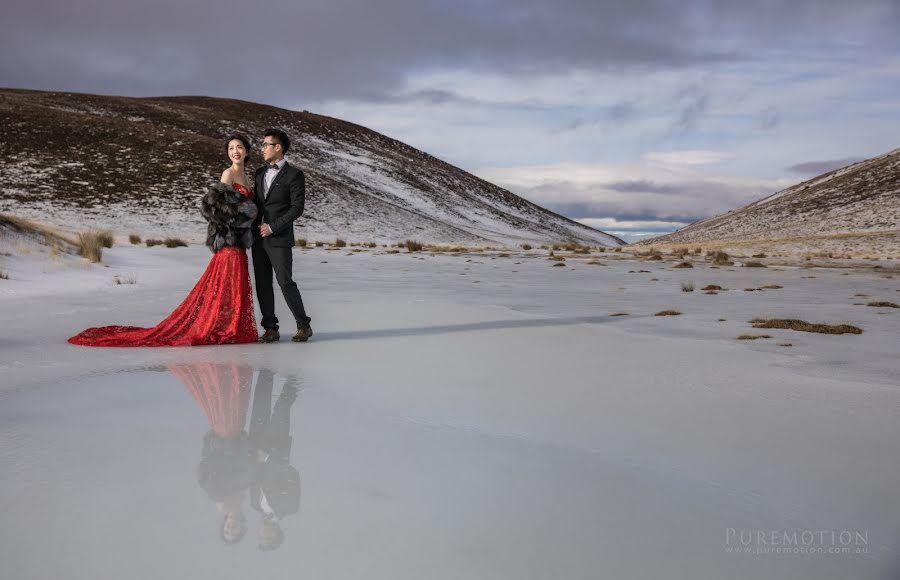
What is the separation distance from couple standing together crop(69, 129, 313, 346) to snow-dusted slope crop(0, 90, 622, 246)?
31.4 metres

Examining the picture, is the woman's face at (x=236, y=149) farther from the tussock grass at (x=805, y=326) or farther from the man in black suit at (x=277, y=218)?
the tussock grass at (x=805, y=326)

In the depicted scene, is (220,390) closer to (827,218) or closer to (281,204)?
(281,204)

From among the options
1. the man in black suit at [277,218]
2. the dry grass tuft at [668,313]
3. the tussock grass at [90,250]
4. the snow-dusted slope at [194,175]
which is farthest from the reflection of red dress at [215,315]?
the snow-dusted slope at [194,175]

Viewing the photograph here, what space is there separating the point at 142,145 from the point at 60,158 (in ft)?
18.9

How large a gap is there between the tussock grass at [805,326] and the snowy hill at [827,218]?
81.2 feet

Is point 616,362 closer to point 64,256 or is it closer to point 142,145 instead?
point 64,256

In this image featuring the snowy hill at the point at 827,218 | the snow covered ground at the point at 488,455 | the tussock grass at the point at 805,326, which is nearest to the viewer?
→ the snow covered ground at the point at 488,455

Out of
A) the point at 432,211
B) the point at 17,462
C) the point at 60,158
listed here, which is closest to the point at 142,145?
the point at 60,158

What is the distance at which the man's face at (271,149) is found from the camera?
6.25 m

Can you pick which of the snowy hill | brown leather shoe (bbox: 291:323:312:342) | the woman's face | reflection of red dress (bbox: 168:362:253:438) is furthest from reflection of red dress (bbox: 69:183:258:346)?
the snowy hill

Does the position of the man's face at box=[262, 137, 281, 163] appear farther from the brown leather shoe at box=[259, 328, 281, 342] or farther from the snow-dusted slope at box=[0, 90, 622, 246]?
the snow-dusted slope at box=[0, 90, 622, 246]

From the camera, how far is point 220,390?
4371 millimetres

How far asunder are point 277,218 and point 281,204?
156mm

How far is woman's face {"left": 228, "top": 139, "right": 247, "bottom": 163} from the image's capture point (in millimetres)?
6180
